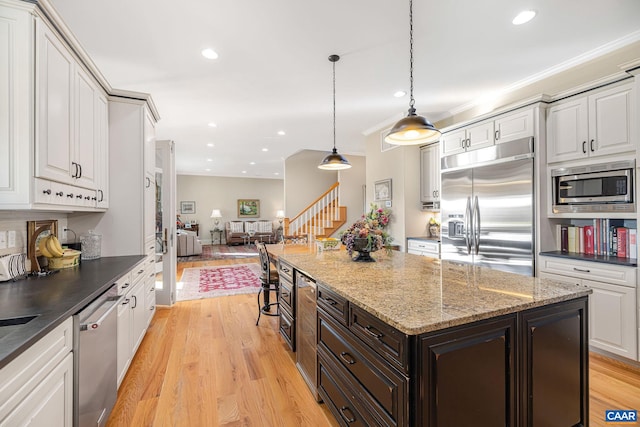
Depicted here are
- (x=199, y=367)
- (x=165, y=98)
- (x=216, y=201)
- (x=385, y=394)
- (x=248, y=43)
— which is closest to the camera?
(x=385, y=394)

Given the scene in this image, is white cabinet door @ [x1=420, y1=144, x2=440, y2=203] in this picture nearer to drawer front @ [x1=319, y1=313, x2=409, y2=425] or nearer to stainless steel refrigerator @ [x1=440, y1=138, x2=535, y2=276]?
stainless steel refrigerator @ [x1=440, y1=138, x2=535, y2=276]

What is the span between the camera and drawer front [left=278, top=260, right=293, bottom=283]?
254 centimetres

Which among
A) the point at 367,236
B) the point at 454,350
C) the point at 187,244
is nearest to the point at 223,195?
the point at 187,244

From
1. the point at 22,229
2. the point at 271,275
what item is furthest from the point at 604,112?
the point at 22,229

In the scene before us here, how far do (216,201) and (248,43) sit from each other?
9972 mm

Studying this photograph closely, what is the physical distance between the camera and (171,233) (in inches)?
160

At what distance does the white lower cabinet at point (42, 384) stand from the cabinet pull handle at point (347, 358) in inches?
51.8

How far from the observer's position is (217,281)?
558 centimetres

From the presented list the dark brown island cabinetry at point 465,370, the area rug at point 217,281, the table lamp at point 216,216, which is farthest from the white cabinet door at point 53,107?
the table lamp at point 216,216

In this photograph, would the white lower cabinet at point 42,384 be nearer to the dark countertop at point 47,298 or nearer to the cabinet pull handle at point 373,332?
the dark countertop at point 47,298

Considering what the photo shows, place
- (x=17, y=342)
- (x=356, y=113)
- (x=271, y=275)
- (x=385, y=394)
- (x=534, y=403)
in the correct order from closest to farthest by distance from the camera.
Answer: (x=17, y=342) < (x=385, y=394) < (x=534, y=403) < (x=271, y=275) < (x=356, y=113)

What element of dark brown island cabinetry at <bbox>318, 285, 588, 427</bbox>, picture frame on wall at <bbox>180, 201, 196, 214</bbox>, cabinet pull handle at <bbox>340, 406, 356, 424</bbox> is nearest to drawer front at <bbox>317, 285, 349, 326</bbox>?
dark brown island cabinetry at <bbox>318, 285, 588, 427</bbox>

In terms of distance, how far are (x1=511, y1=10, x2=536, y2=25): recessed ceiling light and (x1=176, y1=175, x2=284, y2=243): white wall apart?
36.3 ft

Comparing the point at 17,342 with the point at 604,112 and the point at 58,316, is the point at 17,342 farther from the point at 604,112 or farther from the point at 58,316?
the point at 604,112
